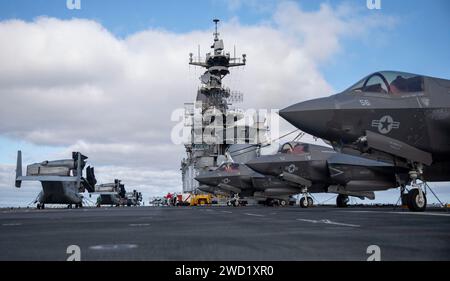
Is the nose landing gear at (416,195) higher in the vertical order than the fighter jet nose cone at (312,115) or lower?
lower

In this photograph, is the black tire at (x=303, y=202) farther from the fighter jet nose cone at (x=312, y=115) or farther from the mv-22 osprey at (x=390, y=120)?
the fighter jet nose cone at (x=312, y=115)

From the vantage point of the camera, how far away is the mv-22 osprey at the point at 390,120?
49.6 ft

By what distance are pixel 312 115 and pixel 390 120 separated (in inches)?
113

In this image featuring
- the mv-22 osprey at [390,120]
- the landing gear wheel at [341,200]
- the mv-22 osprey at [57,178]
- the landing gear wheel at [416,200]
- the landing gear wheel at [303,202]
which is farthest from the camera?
the mv-22 osprey at [57,178]

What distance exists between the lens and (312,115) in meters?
15.0

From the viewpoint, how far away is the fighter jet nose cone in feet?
49.3

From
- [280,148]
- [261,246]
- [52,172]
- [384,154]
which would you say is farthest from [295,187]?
[261,246]

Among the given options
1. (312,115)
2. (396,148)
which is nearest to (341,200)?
(396,148)

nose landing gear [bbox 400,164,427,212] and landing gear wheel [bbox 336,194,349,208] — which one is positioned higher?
nose landing gear [bbox 400,164,427,212]

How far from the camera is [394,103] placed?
15.5 m

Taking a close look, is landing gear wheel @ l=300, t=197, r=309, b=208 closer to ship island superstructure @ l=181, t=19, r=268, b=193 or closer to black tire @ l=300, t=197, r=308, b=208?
black tire @ l=300, t=197, r=308, b=208

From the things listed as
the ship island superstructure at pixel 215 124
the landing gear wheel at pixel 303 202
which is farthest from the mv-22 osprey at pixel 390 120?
the ship island superstructure at pixel 215 124

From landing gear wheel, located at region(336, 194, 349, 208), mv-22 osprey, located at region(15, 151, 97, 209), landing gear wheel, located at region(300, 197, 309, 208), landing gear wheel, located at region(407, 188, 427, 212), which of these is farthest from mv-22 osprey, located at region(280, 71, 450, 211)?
mv-22 osprey, located at region(15, 151, 97, 209)

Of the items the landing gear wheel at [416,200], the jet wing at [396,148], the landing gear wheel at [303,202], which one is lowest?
the landing gear wheel at [303,202]
